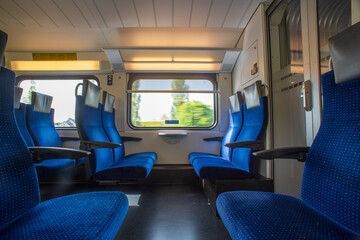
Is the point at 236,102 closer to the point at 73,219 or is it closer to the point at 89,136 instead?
the point at 89,136

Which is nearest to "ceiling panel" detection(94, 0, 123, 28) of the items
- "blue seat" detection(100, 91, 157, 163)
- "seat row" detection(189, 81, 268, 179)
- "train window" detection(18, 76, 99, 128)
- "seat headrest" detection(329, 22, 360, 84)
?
"blue seat" detection(100, 91, 157, 163)

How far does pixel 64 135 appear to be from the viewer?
3074mm

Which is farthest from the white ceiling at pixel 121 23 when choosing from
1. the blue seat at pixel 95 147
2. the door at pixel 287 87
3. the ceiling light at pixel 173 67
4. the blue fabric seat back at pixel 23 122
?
the blue fabric seat back at pixel 23 122

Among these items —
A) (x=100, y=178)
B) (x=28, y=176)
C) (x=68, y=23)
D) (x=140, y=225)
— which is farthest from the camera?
(x=68, y=23)

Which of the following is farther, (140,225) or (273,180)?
(273,180)

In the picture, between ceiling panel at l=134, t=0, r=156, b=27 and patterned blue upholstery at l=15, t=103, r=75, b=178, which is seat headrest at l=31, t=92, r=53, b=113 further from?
ceiling panel at l=134, t=0, r=156, b=27

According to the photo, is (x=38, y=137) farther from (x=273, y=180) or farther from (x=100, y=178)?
(x=273, y=180)

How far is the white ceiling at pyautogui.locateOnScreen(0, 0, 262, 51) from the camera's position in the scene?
2049 millimetres

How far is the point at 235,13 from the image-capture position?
218cm

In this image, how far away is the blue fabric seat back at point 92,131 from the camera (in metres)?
1.65

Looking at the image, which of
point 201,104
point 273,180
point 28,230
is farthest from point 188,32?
point 28,230

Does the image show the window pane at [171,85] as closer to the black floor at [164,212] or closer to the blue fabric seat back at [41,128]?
the blue fabric seat back at [41,128]

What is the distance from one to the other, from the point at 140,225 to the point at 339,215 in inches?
57.6

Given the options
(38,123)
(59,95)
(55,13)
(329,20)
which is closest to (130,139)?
(38,123)
